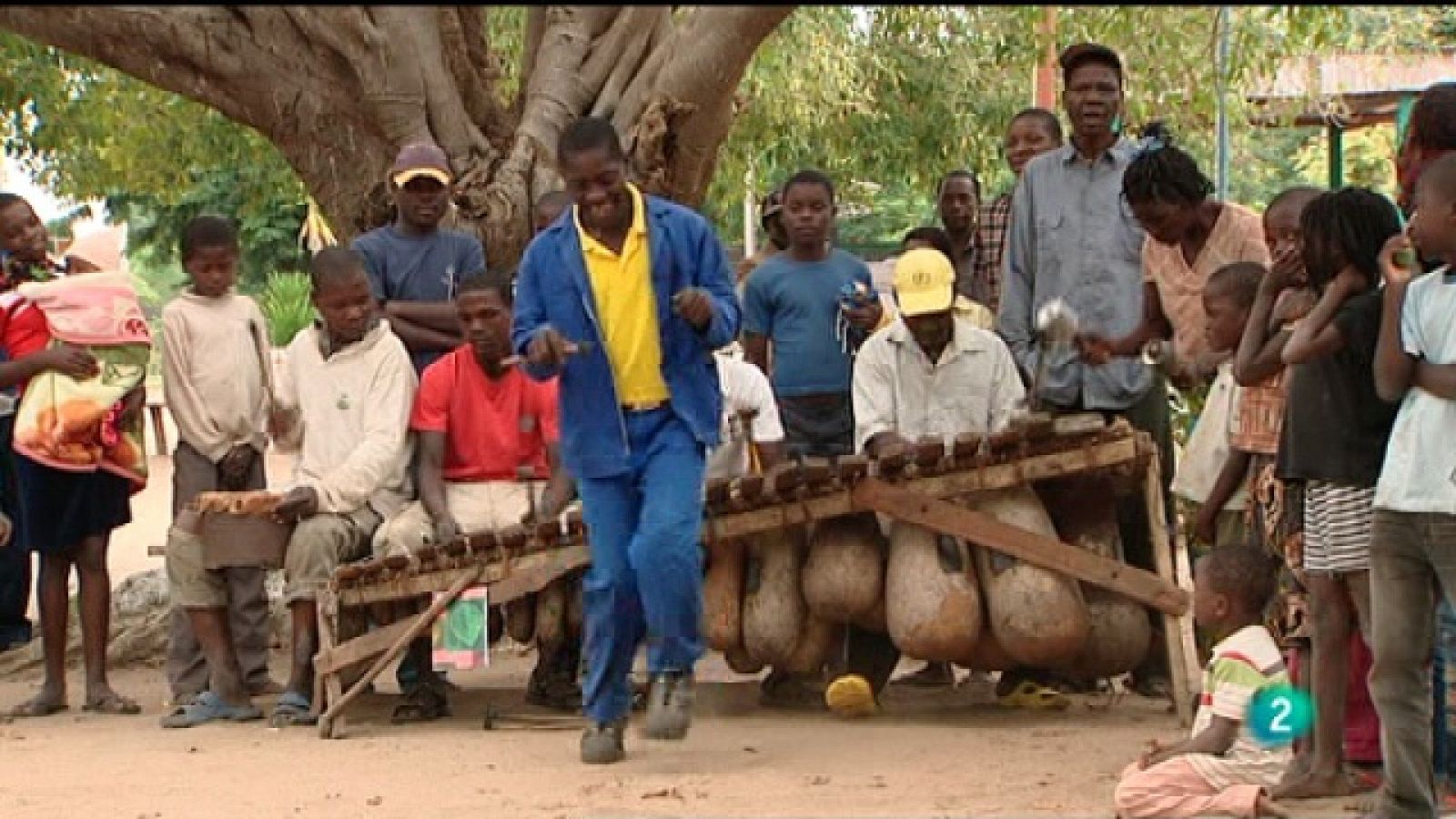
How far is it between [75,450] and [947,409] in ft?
10.3

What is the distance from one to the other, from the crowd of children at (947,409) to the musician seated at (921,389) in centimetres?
2

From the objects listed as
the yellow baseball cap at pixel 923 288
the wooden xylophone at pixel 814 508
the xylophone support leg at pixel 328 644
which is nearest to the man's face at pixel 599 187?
the wooden xylophone at pixel 814 508

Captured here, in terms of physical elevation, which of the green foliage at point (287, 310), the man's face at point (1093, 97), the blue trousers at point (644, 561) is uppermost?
the green foliage at point (287, 310)

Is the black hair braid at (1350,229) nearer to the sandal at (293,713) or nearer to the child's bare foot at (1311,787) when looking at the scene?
the child's bare foot at (1311,787)

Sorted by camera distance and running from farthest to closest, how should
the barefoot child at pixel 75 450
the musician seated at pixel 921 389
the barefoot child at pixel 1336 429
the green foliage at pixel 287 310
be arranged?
1. the green foliage at pixel 287 310
2. the barefoot child at pixel 75 450
3. the musician seated at pixel 921 389
4. the barefoot child at pixel 1336 429

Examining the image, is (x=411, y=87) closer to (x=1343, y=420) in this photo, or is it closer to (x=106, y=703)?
(x=106, y=703)

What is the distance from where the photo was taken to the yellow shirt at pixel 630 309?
646 centimetres

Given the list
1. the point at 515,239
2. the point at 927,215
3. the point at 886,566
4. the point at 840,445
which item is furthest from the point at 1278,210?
the point at 927,215

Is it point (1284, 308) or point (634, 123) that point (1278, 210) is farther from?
point (634, 123)

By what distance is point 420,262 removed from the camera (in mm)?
8352

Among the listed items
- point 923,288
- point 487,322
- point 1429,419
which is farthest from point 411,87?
point 1429,419

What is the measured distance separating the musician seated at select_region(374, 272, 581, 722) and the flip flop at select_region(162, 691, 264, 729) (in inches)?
21.9

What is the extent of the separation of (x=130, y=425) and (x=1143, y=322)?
3709mm

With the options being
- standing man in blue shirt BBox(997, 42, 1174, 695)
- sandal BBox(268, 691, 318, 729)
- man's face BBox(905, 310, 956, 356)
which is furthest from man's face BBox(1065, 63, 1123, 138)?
sandal BBox(268, 691, 318, 729)
